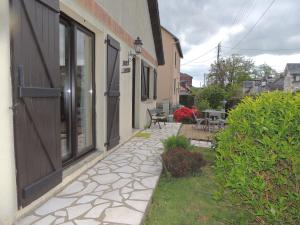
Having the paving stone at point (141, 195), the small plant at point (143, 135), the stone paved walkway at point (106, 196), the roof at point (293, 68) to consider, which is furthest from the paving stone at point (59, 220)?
the roof at point (293, 68)

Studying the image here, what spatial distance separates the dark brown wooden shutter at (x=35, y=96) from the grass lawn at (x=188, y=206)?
1.36m

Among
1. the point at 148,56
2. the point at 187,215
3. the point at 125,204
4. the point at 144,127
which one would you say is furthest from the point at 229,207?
the point at 148,56

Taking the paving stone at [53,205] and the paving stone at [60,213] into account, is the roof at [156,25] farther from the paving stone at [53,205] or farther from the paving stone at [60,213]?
the paving stone at [60,213]

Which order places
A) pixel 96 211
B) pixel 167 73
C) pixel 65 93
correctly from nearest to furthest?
pixel 96 211 < pixel 65 93 < pixel 167 73

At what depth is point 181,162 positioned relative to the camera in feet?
14.0

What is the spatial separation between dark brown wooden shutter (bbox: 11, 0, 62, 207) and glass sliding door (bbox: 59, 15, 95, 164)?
84cm

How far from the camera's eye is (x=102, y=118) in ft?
17.0

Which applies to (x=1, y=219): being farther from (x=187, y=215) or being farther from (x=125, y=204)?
(x=187, y=215)

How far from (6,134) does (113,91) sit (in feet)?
10.9

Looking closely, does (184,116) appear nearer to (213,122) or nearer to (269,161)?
(213,122)

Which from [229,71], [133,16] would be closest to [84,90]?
[133,16]

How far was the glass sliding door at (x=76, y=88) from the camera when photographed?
4.07 meters

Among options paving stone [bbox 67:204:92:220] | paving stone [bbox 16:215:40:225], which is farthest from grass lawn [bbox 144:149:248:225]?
paving stone [bbox 16:215:40:225]

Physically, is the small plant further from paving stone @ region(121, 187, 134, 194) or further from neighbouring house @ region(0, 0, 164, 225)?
paving stone @ region(121, 187, 134, 194)
